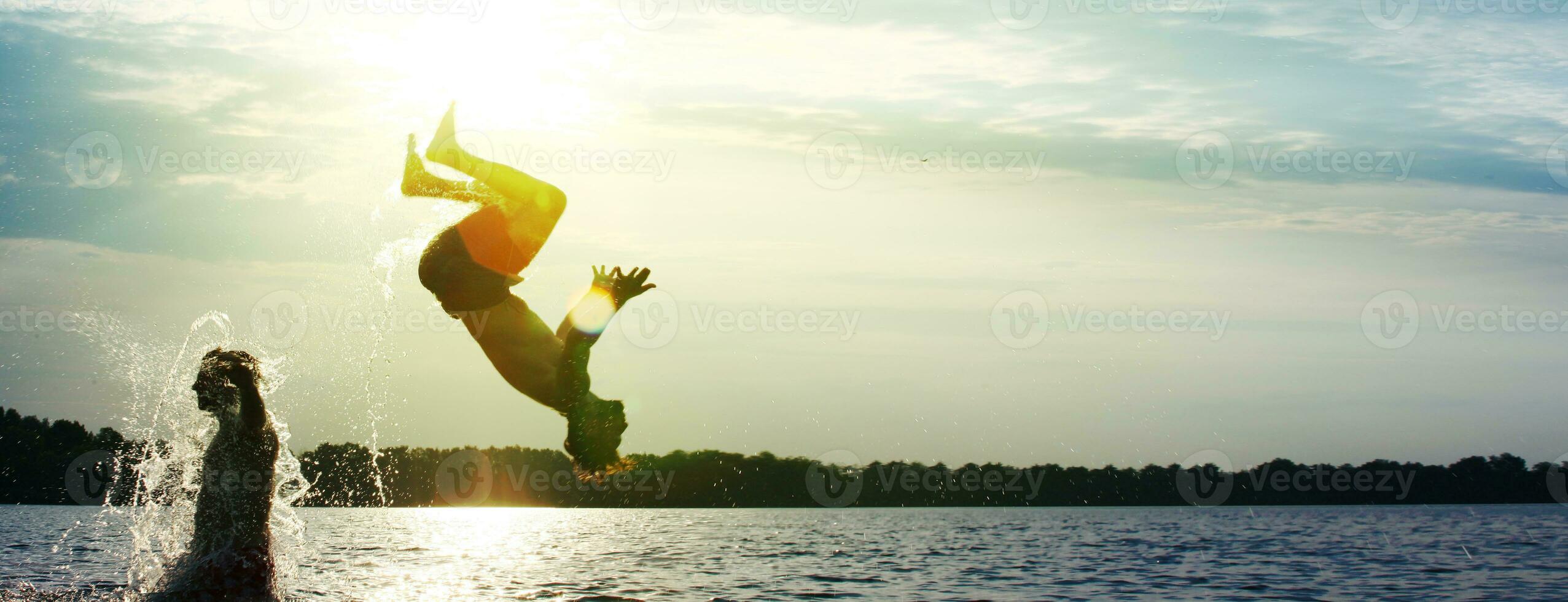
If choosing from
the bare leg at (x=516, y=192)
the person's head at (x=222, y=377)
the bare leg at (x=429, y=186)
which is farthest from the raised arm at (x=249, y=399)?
the bare leg at (x=516, y=192)

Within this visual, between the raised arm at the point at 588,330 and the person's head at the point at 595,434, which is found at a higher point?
the raised arm at the point at 588,330

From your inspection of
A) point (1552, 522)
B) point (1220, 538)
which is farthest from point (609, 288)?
point (1552, 522)

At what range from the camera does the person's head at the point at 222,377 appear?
10547mm

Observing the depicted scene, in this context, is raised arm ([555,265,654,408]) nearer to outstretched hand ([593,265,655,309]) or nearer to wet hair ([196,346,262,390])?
outstretched hand ([593,265,655,309])

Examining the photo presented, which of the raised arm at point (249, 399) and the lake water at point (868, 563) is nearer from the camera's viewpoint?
the raised arm at point (249, 399)

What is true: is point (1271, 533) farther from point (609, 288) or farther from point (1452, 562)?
point (609, 288)

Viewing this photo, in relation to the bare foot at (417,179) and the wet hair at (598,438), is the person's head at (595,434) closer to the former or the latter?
the wet hair at (598,438)

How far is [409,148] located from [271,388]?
16.7 feet

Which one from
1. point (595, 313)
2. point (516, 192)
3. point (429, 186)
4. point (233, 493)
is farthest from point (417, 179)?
point (233, 493)

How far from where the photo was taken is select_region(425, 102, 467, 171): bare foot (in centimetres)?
702

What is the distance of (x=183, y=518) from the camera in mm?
12719

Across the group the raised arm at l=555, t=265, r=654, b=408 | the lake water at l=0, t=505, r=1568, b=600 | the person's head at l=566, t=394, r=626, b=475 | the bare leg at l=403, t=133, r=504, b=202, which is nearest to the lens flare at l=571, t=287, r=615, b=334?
the raised arm at l=555, t=265, r=654, b=408

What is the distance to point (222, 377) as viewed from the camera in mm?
10641

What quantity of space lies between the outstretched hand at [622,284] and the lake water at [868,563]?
17467 mm
